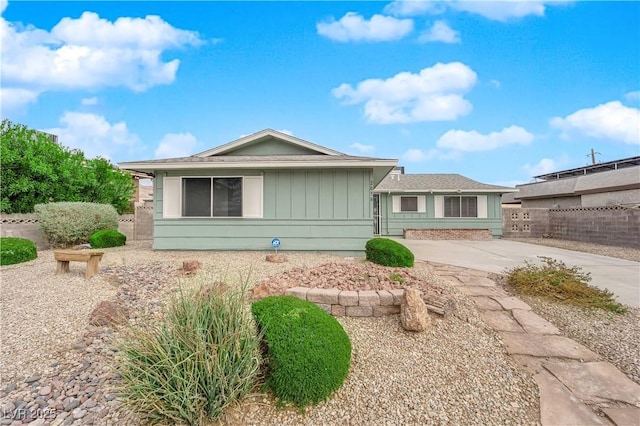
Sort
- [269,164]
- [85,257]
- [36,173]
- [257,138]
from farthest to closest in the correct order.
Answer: [36,173] < [257,138] < [269,164] < [85,257]

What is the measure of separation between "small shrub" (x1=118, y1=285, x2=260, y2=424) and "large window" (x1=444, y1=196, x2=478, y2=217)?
14.3 m

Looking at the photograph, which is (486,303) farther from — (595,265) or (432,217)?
(432,217)

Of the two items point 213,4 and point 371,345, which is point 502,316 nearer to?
point 371,345

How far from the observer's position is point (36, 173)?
9703 millimetres

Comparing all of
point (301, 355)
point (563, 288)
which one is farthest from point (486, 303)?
point (301, 355)

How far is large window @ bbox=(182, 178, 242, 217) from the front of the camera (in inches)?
316

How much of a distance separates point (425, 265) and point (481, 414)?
4.71m

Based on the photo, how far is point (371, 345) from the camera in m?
2.82

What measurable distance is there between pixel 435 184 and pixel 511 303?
11.8m

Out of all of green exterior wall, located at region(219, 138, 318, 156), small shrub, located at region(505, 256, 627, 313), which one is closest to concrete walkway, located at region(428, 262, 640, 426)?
small shrub, located at region(505, 256, 627, 313)

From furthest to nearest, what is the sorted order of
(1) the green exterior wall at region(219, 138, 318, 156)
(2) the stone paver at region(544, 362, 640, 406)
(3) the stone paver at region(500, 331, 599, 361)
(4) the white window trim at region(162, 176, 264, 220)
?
(1) the green exterior wall at region(219, 138, 318, 156) < (4) the white window trim at region(162, 176, 264, 220) < (3) the stone paver at region(500, 331, 599, 361) < (2) the stone paver at region(544, 362, 640, 406)

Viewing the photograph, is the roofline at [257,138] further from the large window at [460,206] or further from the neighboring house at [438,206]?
the large window at [460,206]

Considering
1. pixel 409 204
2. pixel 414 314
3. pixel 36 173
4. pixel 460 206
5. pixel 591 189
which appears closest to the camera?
pixel 414 314

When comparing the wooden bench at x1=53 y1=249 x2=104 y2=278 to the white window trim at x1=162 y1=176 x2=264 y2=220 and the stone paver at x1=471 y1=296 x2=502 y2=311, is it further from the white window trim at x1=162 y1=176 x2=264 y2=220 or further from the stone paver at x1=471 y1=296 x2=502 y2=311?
the stone paver at x1=471 y1=296 x2=502 y2=311
